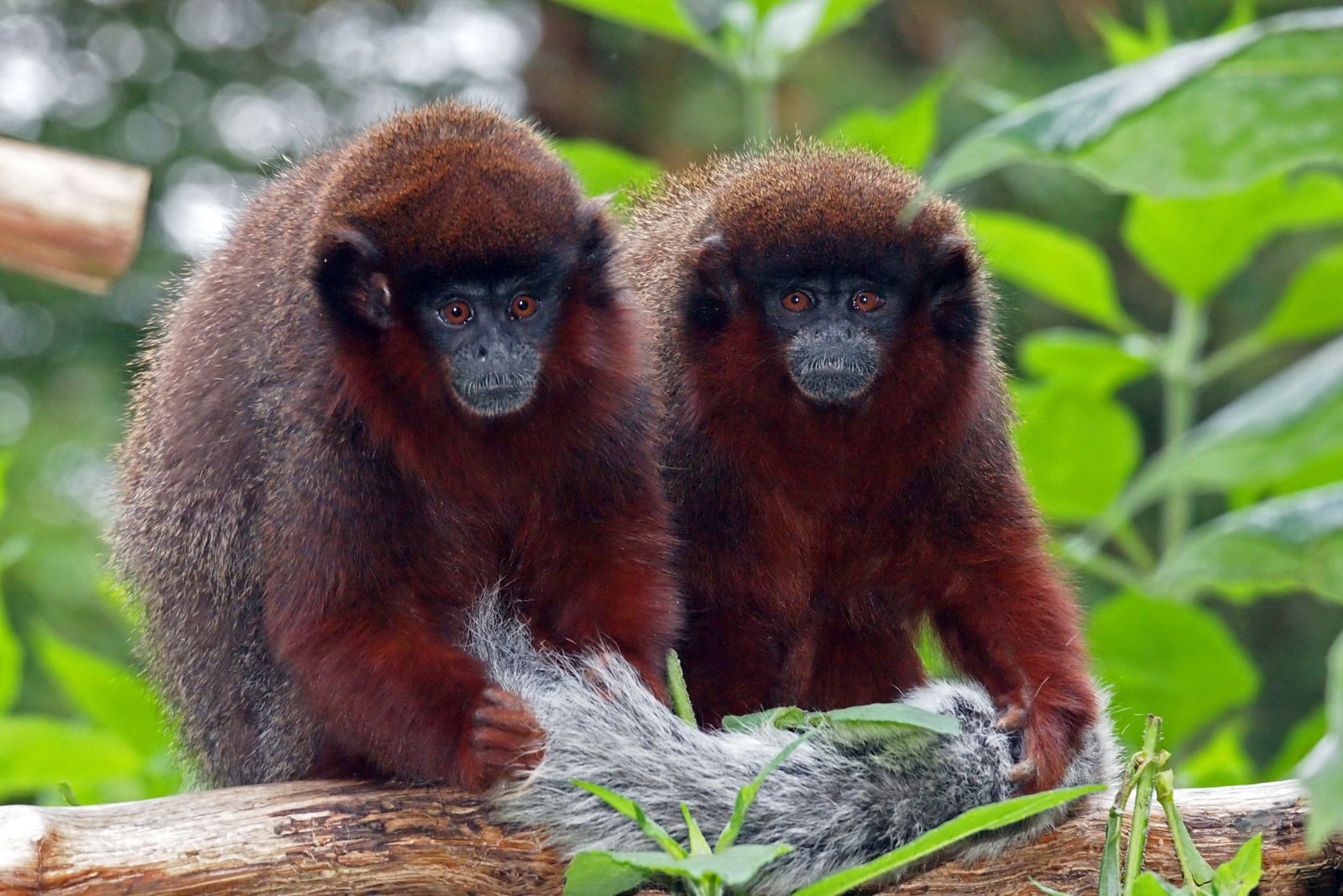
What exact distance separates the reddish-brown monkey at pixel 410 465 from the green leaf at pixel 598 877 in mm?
392

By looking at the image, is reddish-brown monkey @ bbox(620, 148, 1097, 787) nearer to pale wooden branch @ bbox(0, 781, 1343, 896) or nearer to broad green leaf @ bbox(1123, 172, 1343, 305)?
pale wooden branch @ bbox(0, 781, 1343, 896)

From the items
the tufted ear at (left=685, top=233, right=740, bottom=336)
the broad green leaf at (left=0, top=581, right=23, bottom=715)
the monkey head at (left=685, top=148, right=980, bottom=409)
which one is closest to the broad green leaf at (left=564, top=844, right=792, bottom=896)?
the monkey head at (left=685, top=148, right=980, bottom=409)

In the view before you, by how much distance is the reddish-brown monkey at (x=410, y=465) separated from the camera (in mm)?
2844

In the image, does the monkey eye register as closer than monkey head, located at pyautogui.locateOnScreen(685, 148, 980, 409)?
Yes

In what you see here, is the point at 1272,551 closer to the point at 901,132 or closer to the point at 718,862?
the point at 718,862

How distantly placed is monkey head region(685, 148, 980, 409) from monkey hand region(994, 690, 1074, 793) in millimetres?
740

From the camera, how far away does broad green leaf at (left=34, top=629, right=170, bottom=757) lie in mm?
4117

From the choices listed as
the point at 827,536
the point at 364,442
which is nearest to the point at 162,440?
the point at 364,442

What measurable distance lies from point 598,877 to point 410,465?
1017mm

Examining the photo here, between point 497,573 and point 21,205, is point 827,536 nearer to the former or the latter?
point 497,573

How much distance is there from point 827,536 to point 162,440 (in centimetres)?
148

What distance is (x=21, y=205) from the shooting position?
3.74 meters

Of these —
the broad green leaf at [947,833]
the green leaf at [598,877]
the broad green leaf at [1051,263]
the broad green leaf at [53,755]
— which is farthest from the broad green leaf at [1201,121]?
the broad green leaf at [53,755]

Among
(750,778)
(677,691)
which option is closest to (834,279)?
(677,691)
